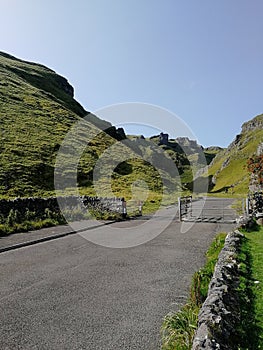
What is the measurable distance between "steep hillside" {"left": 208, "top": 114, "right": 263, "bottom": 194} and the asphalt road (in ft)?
282

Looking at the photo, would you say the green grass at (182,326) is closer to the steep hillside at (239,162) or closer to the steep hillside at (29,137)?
the steep hillside at (29,137)

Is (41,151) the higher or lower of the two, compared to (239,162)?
lower

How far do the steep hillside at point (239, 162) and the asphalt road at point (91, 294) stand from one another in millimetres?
86037

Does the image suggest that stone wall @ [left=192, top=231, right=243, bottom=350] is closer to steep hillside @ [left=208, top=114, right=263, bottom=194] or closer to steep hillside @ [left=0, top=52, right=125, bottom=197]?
steep hillside @ [left=0, top=52, right=125, bottom=197]

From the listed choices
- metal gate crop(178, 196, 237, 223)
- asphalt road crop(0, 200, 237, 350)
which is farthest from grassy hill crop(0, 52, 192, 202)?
asphalt road crop(0, 200, 237, 350)

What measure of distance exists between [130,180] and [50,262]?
51.0 metres

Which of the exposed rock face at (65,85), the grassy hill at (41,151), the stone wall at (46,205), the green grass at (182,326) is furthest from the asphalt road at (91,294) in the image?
the exposed rock face at (65,85)

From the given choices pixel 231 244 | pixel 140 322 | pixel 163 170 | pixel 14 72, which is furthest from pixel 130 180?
pixel 14 72

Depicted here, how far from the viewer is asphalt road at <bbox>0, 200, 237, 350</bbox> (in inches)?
193

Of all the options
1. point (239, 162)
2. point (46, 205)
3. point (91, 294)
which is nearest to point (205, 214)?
point (46, 205)

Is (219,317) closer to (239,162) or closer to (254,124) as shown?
(239,162)

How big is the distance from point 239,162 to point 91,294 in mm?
135672

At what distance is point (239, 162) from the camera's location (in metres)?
134

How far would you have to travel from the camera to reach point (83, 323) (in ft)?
17.7
